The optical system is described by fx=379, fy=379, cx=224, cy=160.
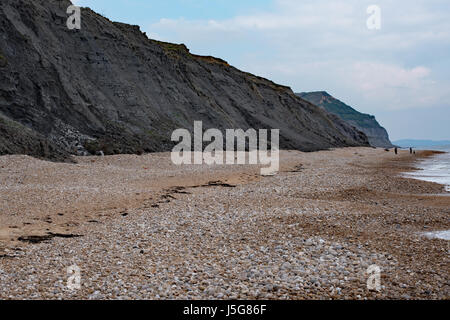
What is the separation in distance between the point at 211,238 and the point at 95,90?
28416 mm

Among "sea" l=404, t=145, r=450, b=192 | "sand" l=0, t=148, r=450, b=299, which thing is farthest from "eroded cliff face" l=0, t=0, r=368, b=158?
"sea" l=404, t=145, r=450, b=192

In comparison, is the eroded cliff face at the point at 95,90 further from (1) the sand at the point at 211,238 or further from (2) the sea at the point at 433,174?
(2) the sea at the point at 433,174

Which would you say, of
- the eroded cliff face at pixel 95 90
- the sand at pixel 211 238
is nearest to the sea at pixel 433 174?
the sand at pixel 211 238

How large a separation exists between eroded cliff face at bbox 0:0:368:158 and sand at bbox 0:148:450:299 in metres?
8.86

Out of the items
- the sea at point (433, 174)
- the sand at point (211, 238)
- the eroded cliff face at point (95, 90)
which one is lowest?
the sand at point (211, 238)

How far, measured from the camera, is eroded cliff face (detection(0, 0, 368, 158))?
2688 centimetres

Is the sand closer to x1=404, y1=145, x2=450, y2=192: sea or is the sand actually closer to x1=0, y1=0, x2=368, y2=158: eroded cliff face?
x1=404, y1=145, x2=450, y2=192: sea

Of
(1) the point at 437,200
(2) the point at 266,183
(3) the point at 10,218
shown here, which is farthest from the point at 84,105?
(1) the point at 437,200

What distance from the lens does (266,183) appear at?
65.5 ft

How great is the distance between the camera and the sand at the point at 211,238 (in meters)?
6.80

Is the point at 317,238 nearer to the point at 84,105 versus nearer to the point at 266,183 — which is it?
the point at 266,183

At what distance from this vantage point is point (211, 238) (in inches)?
392

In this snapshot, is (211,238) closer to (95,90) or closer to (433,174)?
(433,174)

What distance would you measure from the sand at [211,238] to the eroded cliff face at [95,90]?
8.86 m
